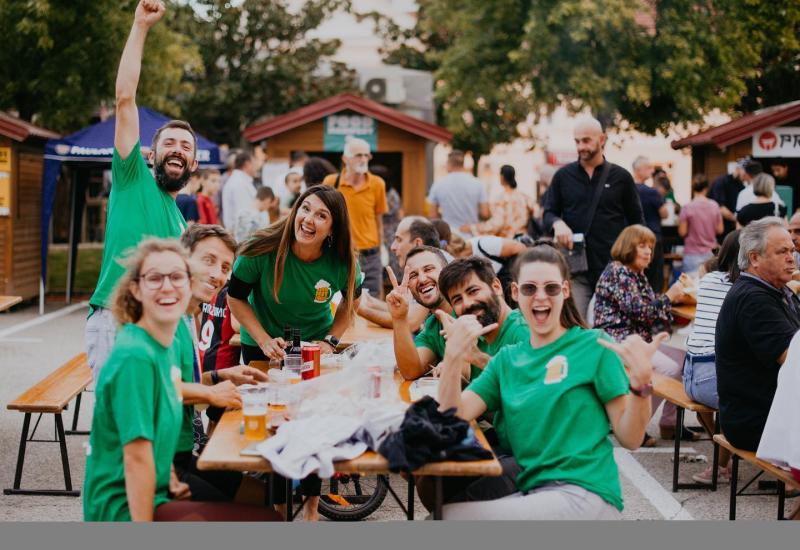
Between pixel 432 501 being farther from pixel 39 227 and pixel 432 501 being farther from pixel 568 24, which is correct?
pixel 568 24

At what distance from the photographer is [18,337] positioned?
486 inches

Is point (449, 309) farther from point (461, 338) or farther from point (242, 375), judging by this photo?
point (461, 338)

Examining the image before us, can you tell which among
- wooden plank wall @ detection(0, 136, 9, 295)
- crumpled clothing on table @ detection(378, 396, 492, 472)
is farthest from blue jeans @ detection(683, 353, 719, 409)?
wooden plank wall @ detection(0, 136, 9, 295)

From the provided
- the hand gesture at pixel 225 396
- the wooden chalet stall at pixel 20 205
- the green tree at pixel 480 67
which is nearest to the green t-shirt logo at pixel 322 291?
the hand gesture at pixel 225 396

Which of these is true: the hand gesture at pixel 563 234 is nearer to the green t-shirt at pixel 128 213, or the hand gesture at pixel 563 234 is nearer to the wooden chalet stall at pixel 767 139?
the green t-shirt at pixel 128 213

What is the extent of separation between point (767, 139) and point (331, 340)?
1300 centimetres

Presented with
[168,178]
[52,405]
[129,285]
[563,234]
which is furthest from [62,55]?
[129,285]

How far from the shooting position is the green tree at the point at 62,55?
16.6m

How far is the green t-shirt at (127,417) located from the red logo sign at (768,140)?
14.8m

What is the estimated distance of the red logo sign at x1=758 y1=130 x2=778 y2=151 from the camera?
54.0 feet

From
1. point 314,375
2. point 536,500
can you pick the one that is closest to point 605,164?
point 314,375

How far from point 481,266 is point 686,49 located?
19228mm

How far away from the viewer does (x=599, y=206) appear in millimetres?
8016

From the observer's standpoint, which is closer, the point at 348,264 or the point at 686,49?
the point at 348,264
